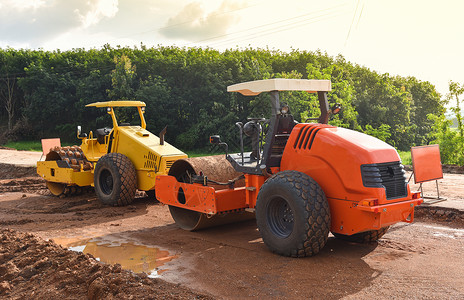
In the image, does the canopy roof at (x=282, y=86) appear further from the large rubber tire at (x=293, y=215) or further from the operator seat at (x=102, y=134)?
the operator seat at (x=102, y=134)

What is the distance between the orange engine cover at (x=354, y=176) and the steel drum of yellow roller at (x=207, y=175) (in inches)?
77.2

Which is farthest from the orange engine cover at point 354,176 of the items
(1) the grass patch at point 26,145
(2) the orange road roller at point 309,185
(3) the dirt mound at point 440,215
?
(1) the grass patch at point 26,145

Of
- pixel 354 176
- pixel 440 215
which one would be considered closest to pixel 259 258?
pixel 354 176

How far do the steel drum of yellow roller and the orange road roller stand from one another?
34cm

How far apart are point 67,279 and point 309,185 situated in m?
3.19

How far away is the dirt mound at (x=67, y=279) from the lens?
5102 mm

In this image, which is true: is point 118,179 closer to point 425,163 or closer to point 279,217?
point 279,217

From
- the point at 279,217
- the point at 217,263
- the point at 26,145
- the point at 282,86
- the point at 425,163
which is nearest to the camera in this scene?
the point at 217,263

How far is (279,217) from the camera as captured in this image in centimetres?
653

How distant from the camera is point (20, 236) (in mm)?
7609

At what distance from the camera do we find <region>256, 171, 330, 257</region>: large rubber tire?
5930mm

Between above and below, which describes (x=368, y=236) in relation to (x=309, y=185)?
below

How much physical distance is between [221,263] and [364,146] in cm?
244

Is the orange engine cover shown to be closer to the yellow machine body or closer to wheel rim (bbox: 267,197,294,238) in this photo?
wheel rim (bbox: 267,197,294,238)
